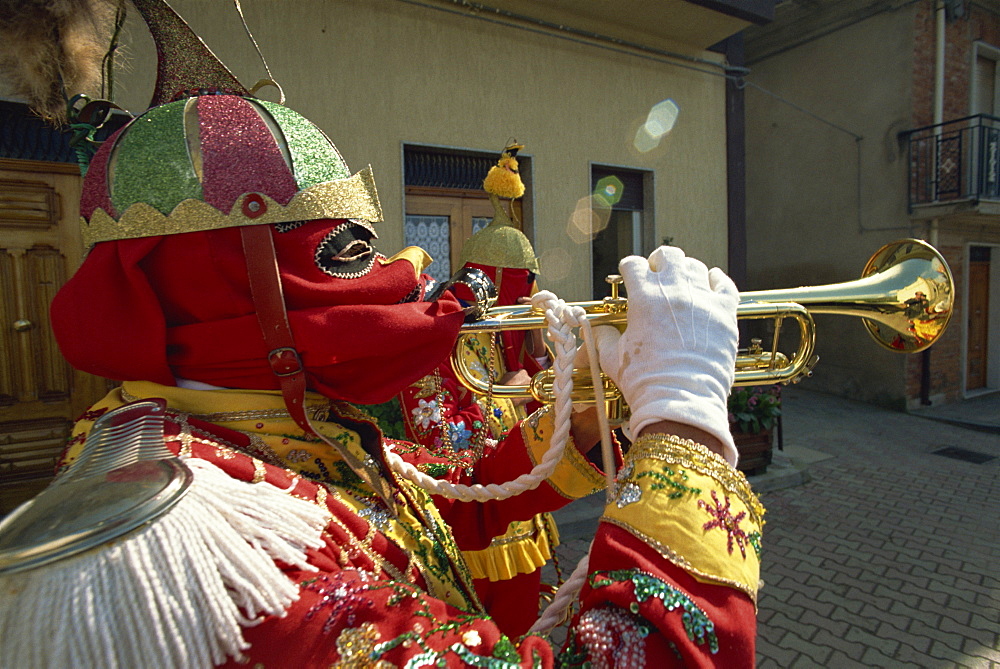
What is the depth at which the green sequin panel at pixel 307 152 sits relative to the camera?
114cm

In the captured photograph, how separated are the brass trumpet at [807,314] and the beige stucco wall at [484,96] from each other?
3823 millimetres

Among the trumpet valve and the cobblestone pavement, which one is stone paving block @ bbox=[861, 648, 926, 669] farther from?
the trumpet valve

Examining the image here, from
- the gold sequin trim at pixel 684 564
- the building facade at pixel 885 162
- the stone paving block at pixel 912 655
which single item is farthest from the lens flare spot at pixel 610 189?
the gold sequin trim at pixel 684 564

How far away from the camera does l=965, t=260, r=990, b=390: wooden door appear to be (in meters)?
10.4

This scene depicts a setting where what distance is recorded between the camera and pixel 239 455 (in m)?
1.00

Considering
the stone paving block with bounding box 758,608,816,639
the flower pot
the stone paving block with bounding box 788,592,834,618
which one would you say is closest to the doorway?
the flower pot

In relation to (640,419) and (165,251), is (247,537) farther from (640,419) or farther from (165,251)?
(640,419)

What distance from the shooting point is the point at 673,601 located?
2.87 feet

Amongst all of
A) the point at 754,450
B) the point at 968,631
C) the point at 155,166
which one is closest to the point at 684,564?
the point at 155,166

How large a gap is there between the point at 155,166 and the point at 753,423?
5.80 m

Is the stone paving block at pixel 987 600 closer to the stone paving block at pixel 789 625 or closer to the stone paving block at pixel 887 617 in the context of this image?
the stone paving block at pixel 887 617

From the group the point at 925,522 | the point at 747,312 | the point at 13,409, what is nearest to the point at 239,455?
the point at 747,312

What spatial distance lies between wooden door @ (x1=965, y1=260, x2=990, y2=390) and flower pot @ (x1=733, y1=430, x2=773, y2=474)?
7.46 meters

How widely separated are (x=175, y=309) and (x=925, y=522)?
246 inches
